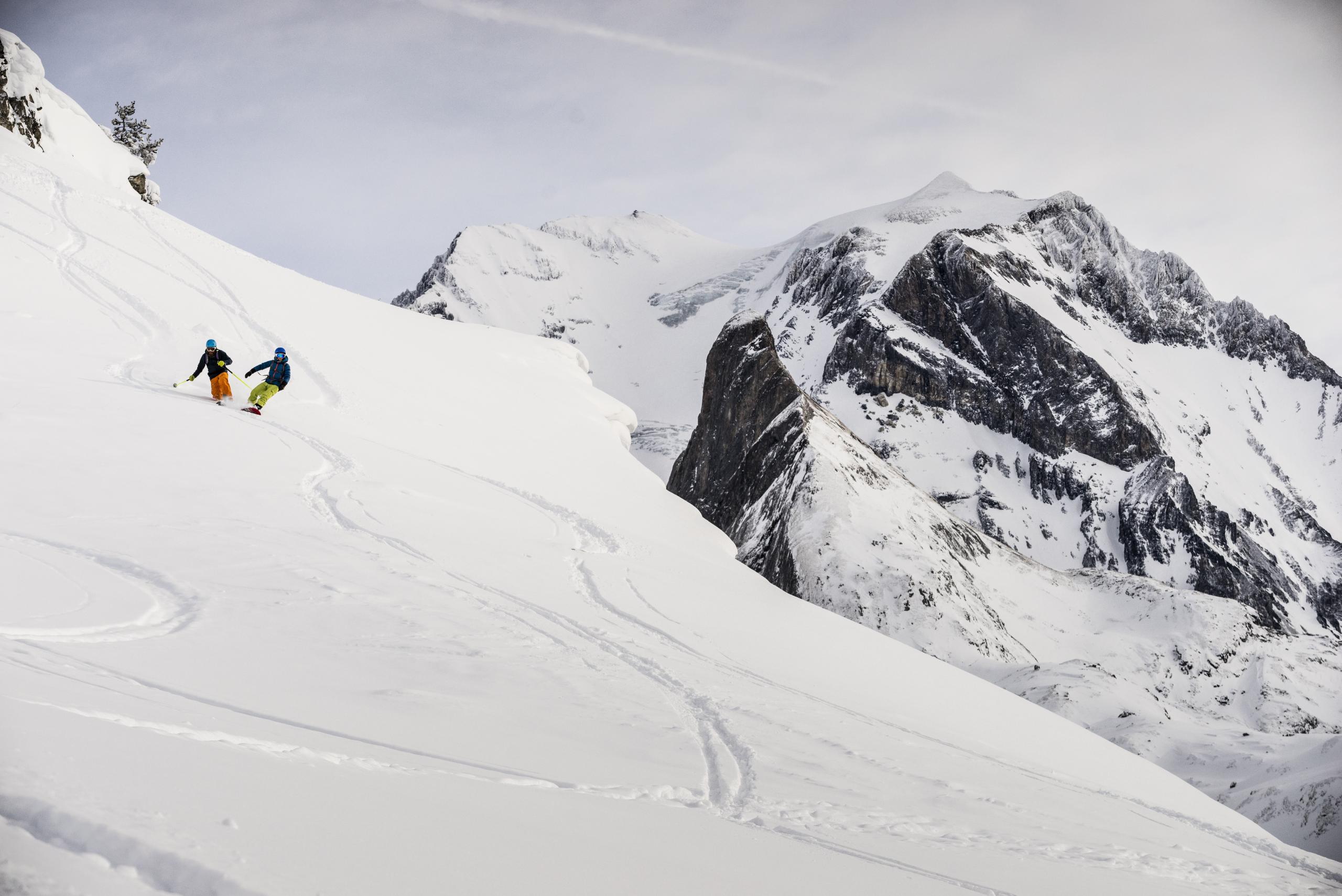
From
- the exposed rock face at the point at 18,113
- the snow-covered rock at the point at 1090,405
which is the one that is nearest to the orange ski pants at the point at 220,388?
the exposed rock face at the point at 18,113

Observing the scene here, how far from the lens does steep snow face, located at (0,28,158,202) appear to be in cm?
3059

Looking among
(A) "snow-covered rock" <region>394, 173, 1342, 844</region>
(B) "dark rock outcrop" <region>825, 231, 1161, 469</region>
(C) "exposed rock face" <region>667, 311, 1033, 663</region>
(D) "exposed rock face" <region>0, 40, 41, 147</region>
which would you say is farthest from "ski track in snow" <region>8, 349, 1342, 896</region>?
(B) "dark rock outcrop" <region>825, 231, 1161, 469</region>

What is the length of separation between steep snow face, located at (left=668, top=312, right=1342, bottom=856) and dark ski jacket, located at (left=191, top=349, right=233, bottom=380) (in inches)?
1618

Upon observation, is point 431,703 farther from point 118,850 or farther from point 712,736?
point 118,850

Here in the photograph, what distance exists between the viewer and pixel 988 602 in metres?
58.1

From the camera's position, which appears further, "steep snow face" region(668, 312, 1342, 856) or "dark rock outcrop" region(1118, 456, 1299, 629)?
"dark rock outcrop" region(1118, 456, 1299, 629)

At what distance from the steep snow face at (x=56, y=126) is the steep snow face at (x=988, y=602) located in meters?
44.6

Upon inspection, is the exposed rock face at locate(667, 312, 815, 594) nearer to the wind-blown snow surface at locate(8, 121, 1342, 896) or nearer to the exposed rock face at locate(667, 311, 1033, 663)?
the exposed rock face at locate(667, 311, 1033, 663)

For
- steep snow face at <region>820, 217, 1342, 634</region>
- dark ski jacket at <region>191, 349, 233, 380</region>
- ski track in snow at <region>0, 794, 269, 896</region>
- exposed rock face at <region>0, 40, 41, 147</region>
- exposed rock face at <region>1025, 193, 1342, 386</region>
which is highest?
exposed rock face at <region>1025, 193, 1342, 386</region>

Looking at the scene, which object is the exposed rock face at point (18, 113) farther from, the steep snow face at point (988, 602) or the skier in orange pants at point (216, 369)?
the steep snow face at point (988, 602)

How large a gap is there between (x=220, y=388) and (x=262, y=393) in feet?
2.65

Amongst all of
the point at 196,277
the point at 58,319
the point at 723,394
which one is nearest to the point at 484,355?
the point at 196,277

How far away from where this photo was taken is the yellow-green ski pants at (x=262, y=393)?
1638 cm

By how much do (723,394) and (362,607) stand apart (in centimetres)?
6408
